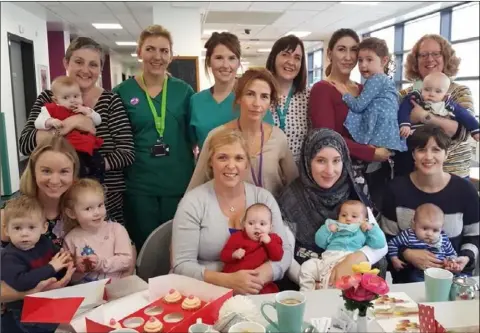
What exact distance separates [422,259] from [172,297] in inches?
47.5

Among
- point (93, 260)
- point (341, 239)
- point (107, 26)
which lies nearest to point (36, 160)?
point (93, 260)

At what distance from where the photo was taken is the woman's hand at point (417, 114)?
8.26ft

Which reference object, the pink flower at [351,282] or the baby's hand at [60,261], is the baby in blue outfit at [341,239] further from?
the baby's hand at [60,261]

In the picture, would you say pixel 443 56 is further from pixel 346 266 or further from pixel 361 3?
pixel 361 3

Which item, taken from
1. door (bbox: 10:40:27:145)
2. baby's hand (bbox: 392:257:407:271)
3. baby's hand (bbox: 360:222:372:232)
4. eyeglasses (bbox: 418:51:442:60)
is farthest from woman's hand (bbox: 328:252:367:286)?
door (bbox: 10:40:27:145)

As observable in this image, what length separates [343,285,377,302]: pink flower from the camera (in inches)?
44.4

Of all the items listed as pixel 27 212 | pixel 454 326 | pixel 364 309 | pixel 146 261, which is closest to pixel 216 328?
pixel 364 309

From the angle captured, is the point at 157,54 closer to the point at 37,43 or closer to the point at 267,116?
the point at 267,116

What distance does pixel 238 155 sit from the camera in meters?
1.94

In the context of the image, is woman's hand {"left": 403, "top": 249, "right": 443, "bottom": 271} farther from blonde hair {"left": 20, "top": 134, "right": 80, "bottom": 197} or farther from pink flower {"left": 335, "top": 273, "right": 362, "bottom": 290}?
blonde hair {"left": 20, "top": 134, "right": 80, "bottom": 197}

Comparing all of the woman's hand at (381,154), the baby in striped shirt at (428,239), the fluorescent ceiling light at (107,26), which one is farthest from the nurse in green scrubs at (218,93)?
the fluorescent ceiling light at (107,26)

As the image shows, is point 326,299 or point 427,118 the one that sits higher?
point 427,118

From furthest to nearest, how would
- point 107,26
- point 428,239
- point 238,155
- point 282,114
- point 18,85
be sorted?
point 107,26 → point 18,85 → point 282,114 → point 428,239 → point 238,155

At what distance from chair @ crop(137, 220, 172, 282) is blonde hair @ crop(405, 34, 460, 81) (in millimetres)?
1789
